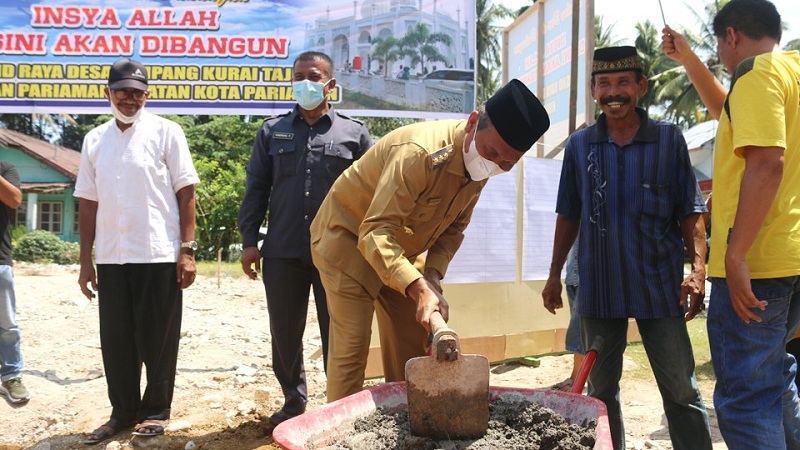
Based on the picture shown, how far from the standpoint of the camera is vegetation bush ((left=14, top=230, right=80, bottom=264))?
688 inches

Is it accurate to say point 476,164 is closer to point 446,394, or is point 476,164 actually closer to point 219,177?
point 446,394

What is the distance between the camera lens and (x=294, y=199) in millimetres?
Result: 4074

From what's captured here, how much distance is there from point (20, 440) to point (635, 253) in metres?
3.60

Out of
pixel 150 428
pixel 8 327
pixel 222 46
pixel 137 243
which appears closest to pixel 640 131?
pixel 137 243

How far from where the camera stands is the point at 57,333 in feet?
23.3

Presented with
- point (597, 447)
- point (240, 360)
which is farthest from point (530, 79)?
point (597, 447)

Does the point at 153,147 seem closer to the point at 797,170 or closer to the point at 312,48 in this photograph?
the point at 797,170

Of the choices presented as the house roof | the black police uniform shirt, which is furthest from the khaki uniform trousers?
the house roof

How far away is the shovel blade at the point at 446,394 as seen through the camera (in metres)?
2.45

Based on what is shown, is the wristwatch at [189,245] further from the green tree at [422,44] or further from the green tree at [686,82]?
the green tree at [686,82]

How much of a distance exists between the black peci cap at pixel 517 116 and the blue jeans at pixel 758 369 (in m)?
0.94

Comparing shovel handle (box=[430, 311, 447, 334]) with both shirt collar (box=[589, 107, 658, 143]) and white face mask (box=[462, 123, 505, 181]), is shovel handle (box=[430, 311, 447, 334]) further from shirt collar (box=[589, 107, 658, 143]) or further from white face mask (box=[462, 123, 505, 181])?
shirt collar (box=[589, 107, 658, 143])

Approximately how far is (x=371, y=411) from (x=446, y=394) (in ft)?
1.08

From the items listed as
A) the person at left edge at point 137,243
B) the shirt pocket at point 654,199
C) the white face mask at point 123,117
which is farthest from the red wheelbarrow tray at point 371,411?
the white face mask at point 123,117
